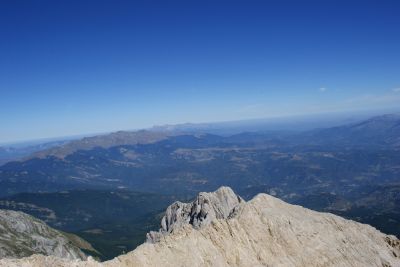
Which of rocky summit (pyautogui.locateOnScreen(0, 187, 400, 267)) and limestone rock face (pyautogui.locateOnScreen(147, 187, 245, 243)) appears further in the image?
limestone rock face (pyautogui.locateOnScreen(147, 187, 245, 243))

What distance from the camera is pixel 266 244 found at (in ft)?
258

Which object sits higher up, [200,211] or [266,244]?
[266,244]

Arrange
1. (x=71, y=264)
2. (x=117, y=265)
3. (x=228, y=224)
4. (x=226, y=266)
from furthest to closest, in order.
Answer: (x=228, y=224) < (x=226, y=266) < (x=117, y=265) < (x=71, y=264)

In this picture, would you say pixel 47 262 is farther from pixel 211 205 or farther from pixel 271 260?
pixel 211 205

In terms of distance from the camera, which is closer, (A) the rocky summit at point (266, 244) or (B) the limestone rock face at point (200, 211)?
(A) the rocky summit at point (266, 244)

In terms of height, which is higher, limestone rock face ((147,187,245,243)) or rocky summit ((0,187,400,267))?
rocky summit ((0,187,400,267))

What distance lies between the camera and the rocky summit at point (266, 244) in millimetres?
68363

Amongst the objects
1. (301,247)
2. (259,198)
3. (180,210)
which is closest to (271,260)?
(301,247)

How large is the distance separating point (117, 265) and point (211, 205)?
7639 centimetres

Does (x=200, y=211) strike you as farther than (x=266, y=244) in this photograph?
Yes

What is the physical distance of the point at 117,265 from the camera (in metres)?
64.5

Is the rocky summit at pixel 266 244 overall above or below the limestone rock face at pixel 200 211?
above

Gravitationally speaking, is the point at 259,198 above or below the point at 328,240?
above

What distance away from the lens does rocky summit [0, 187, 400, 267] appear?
6836 centimetres
